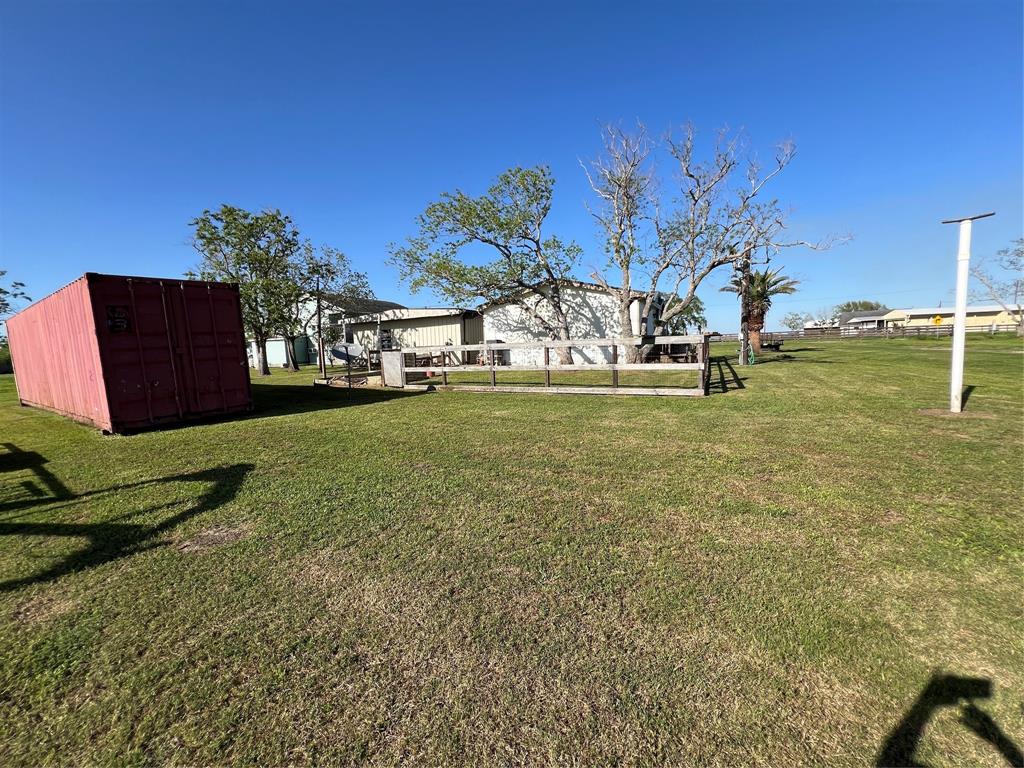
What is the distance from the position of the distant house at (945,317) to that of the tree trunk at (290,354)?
69.8 m

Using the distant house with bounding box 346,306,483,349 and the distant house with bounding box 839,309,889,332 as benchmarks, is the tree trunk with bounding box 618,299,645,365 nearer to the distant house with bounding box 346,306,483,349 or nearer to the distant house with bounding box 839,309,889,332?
the distant house with bounding box 346,306,483,349

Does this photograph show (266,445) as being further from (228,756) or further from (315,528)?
(228,756)

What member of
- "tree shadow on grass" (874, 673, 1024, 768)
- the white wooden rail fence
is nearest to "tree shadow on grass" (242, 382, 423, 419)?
the white wooden rail fence

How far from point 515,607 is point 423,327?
80.7 ft

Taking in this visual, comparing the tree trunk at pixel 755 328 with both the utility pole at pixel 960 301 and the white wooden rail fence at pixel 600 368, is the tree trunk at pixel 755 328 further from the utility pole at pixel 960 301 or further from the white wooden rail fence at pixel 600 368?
the utility pole at pixel 960 301

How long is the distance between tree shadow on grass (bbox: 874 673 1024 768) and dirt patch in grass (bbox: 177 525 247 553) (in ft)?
13.1

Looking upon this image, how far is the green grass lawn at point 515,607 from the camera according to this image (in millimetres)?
1827

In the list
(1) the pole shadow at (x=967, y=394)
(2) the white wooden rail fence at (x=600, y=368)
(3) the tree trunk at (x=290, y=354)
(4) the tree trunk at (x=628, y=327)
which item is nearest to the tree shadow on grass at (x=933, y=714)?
(2) the white wooden rail fence at (x=600, y=368)

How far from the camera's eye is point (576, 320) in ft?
72.6

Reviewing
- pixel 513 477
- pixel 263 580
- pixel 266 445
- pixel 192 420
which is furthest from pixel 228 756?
pixel 192 420

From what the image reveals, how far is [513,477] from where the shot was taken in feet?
15.8

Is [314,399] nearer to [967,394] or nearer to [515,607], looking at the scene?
[515,607]

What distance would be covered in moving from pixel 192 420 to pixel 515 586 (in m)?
9.03

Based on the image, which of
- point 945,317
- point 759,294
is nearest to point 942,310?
point 945,317
